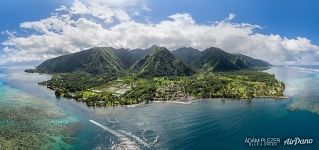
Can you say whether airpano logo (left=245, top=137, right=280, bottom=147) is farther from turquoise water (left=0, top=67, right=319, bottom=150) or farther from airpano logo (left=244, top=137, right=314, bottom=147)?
turquoise water (left=0, top=67, right=319, bottom=150)

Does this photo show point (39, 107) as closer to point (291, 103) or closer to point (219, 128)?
point (219, 128)

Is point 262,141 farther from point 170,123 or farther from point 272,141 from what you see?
point 170,123

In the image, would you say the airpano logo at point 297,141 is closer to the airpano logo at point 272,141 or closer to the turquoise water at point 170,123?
the airpano logo at point 272,141

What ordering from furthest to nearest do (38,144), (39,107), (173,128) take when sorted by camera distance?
(39,107)
(173,128)
(38,144)

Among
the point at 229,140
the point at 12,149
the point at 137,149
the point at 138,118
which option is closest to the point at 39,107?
the point at 138,118

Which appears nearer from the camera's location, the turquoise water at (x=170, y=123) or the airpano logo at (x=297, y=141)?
the airpano logo at (x=297, y=141)

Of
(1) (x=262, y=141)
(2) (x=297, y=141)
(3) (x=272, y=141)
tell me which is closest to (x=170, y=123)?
(1) (x=262, y=141)

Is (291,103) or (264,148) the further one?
(291,103)

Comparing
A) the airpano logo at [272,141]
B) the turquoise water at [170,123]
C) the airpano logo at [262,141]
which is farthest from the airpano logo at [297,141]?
the airpano logo at [262,141]
